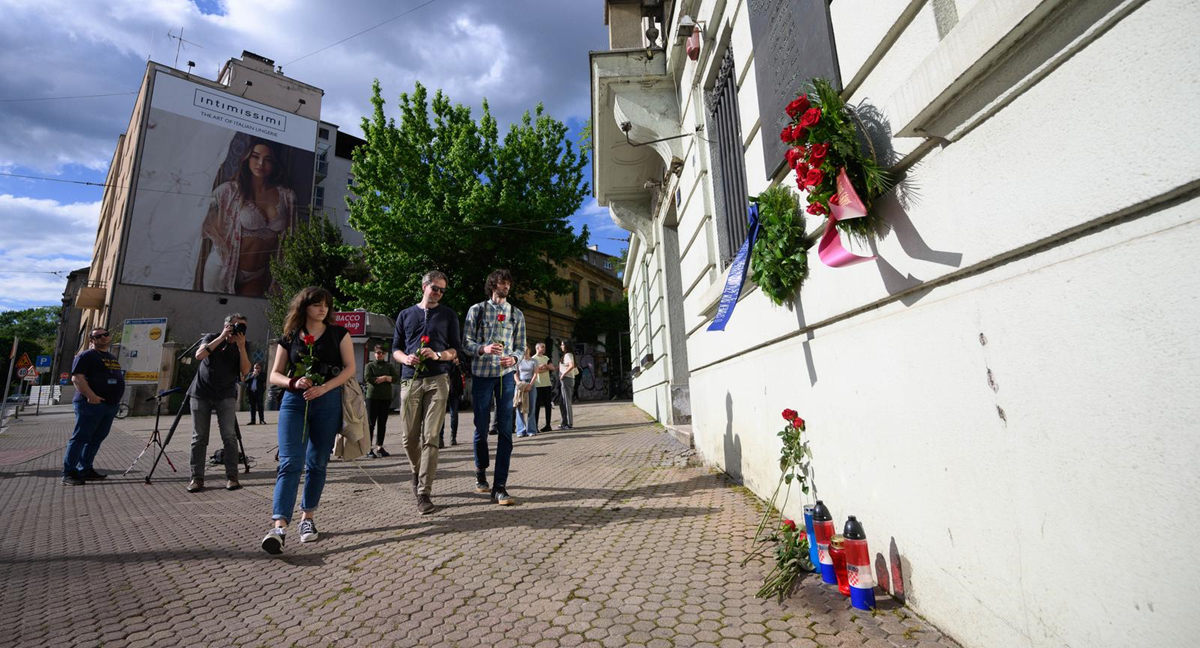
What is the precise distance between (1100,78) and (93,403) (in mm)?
9104

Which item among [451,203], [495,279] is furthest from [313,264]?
[495,279]

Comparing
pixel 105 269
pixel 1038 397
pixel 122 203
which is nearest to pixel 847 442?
pixel 1038 397

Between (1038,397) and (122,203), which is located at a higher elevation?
(122,203)

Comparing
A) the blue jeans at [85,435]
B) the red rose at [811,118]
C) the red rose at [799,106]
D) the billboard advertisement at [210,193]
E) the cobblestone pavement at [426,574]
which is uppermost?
the billboard advertisement at [210,193]

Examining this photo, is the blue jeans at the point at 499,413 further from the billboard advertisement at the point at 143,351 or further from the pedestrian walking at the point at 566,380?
the billboard advertisement at the point at 143,351

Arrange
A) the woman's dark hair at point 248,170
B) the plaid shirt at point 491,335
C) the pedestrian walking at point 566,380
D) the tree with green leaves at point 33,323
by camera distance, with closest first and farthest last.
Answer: the plaid shirt at point 491,335 < the pedestrian walking at point 566,380 < the woman's dark hair at point 248,170 < the tree with green leaves at point 33,323

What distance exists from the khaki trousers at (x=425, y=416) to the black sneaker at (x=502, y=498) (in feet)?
1.88

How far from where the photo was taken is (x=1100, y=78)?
4.57ft

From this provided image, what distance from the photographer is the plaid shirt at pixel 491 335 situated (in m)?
4.66

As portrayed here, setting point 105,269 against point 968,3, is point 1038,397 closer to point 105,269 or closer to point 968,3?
point 968,3

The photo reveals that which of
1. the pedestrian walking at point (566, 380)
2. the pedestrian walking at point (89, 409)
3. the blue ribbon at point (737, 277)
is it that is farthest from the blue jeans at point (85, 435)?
the blue ribbon at point (737, 277)

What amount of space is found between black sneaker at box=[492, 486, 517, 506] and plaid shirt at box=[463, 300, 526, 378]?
40.0 inches

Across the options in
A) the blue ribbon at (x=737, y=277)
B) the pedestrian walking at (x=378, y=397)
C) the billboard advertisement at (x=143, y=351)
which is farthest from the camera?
the billboard advertisement at (x=143, y=351)

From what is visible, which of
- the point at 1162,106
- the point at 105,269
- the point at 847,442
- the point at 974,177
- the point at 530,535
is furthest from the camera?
the point at 105,269
